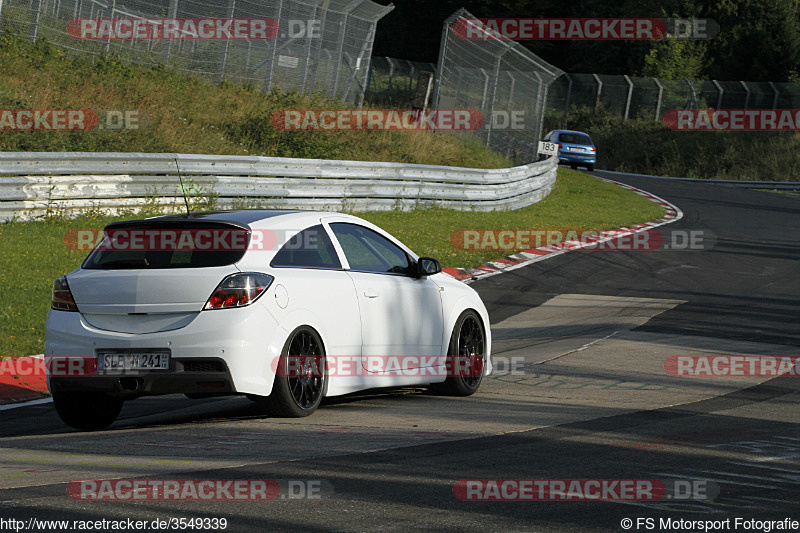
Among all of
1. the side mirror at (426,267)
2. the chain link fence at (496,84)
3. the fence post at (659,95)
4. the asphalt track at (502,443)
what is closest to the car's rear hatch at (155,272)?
the asphalt track at (502,443)

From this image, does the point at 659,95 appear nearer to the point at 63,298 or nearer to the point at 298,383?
the point at 298,383

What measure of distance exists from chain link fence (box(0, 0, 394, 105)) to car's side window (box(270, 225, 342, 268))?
15123 millimetres

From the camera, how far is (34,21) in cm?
2127

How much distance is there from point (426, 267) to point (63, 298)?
9.31 feet

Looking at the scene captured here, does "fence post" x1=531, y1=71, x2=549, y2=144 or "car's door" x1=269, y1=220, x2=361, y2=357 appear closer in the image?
"car's door" x1=269, y1=220, x2=361, y2=357

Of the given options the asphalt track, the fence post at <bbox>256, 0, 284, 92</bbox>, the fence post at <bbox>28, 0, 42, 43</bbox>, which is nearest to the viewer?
the asphalt track

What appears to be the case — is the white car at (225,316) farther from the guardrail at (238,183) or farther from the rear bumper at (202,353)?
the guardrail at (238,183)

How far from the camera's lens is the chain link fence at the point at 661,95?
181ft

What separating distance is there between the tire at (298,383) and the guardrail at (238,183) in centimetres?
862

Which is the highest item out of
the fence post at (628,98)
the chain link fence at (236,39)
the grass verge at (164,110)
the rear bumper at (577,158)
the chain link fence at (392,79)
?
the fence post at (628,98)

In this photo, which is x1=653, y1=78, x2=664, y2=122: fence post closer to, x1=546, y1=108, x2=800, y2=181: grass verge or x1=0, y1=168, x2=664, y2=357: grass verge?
x1=546, y1=108, x2=800, y2=181: grass verge

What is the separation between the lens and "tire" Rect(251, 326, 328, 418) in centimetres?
725

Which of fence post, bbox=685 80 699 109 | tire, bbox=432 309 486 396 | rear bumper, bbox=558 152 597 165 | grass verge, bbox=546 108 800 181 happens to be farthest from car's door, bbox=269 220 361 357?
fence post, bbox=685 80 699 109

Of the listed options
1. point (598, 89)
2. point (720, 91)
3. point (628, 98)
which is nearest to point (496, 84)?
point (720, 91)
